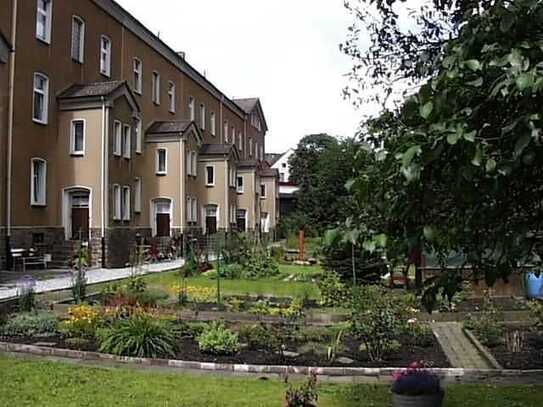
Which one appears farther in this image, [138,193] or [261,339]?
[138,193]

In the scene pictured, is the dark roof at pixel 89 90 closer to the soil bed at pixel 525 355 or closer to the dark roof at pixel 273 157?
the soil bed at pixel 525 355

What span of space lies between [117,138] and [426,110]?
26592 mm

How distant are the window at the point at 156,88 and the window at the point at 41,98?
12480 mm

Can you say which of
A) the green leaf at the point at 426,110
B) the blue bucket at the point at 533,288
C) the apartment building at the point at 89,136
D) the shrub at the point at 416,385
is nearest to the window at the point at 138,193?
the apartment building at the point at 89,136

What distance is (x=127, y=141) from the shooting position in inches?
1148

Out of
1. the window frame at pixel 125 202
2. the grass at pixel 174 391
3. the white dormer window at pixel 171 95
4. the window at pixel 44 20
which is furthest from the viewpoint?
the white dormer window at pixel 171 95

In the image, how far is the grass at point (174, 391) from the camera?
6426 mm

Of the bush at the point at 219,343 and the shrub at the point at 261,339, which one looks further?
the shrub at the point at 261,339

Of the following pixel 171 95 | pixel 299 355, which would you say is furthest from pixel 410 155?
pixel 171 95

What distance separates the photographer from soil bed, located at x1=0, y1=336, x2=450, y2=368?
8344 mm

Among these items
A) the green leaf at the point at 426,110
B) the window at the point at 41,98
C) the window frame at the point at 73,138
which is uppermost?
the window at the point at 41,98

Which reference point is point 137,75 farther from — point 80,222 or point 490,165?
point 490,165

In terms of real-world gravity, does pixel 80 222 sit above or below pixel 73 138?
below

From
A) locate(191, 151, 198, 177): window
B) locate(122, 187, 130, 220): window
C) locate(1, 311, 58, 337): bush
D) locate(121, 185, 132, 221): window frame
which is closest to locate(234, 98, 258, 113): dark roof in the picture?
locate(191, 151, 198, 177): window
